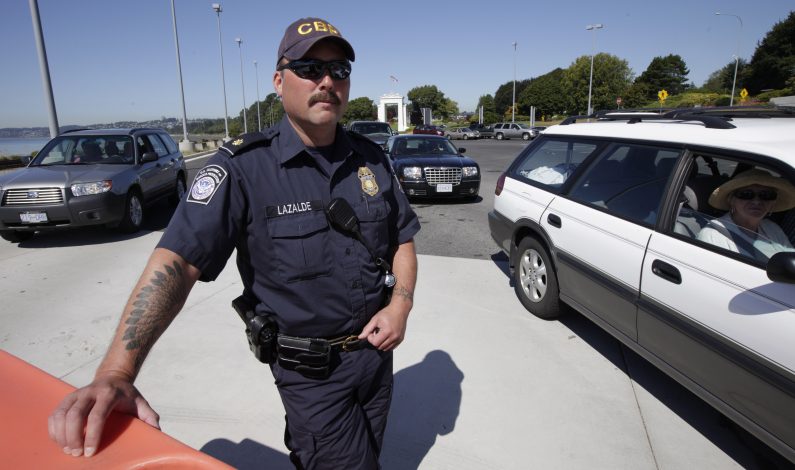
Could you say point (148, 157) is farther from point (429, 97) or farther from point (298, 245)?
point (429, 97)

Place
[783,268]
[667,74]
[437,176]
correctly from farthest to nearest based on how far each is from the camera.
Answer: [667,74]
[437,176]
[783,268]

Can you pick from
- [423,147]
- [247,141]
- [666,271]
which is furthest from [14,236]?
[666,271]

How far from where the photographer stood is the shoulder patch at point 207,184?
4.65 feet

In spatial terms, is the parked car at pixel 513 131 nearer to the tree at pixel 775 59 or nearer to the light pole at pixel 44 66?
the light pole at pixel 44 66

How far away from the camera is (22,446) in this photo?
106 centimetres

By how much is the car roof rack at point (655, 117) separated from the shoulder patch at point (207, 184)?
8.79 ft

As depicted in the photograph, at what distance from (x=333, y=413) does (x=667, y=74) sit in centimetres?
8720

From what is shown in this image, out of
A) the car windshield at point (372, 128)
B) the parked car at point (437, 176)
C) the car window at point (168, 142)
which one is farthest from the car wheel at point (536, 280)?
the car windshield at point (372, 128)

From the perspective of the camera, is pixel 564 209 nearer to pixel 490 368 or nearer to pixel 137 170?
pixel 490 368

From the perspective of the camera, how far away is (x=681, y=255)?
2521 mm

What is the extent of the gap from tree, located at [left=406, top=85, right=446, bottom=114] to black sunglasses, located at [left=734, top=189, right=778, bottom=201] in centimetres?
9754

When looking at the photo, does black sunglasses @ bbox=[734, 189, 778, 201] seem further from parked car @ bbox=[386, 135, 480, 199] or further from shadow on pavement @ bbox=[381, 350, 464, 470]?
parked car @ bbox=[386, 135, 480, 199]

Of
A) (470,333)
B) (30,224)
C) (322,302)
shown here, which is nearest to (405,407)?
(470,333)

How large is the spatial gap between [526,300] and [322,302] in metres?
3.15
